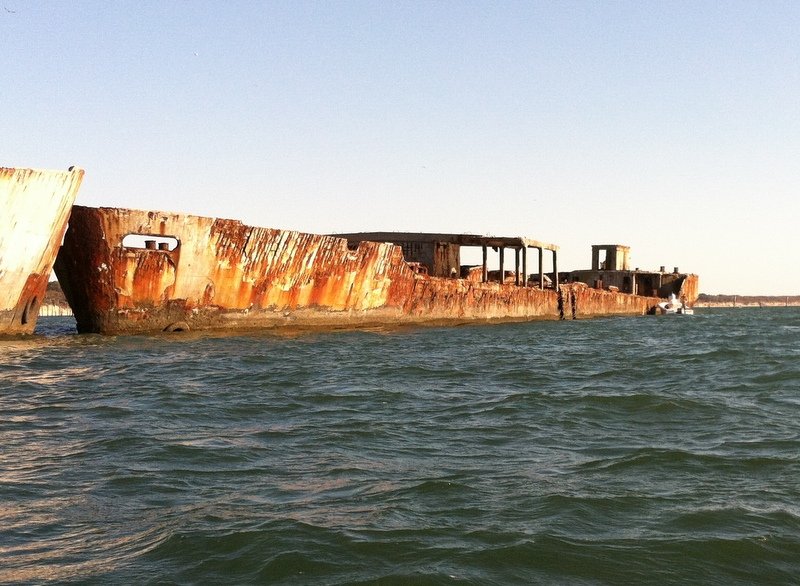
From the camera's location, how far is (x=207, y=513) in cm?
416

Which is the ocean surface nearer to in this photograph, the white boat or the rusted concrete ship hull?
the rusted concrete ship hull

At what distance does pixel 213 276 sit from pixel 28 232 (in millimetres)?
3448

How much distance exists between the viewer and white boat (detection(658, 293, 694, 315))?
4194 centimetres

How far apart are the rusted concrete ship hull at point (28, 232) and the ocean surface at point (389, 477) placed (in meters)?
3.01

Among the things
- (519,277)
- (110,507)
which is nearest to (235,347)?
(110,507)

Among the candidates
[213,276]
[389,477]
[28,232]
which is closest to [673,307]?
[213,276]

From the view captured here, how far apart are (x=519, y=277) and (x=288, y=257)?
1292 centimetres

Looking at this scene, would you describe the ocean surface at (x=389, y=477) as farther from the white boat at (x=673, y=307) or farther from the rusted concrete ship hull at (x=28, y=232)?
the white boat at (x=673, y=307)

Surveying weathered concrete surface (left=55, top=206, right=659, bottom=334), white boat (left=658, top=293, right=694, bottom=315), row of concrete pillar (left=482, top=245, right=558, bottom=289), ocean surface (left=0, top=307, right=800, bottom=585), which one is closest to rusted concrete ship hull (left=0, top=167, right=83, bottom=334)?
weathered concrete surface (left=55, top=206, right=659, bottom=334)

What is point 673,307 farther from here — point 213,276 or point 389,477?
point 389,477

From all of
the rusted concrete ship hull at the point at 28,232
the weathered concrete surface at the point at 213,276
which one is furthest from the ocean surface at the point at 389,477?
the weathered concrete surface at the point at 213,276

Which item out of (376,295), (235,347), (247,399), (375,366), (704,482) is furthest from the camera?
(376,295)

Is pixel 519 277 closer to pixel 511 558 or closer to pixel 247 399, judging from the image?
pixel 247 399

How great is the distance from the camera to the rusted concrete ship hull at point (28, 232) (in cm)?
1255
